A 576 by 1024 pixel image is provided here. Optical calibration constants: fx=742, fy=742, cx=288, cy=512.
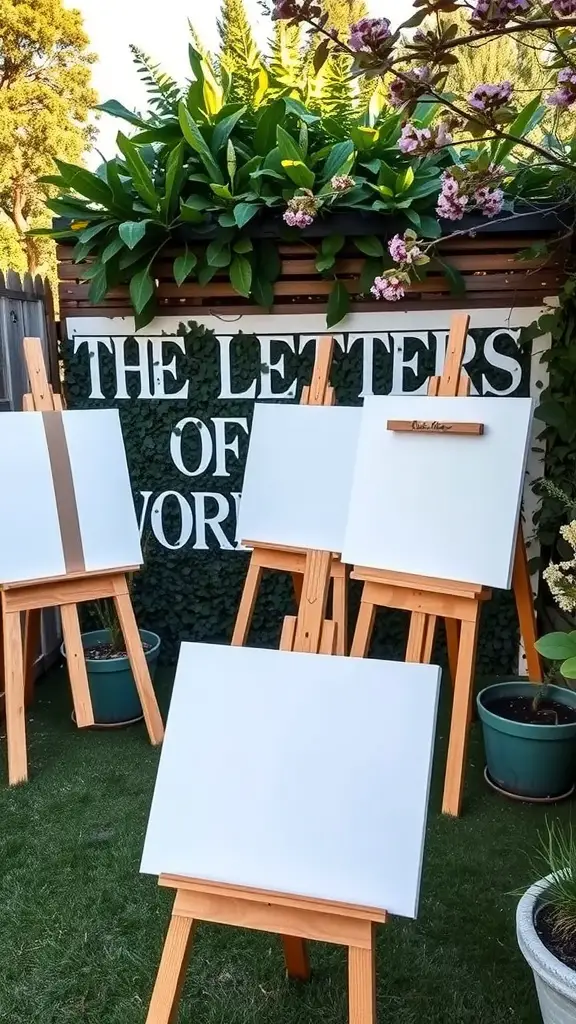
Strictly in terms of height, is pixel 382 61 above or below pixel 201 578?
above

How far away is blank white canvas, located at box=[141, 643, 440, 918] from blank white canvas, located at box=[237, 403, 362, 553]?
1.19 meters

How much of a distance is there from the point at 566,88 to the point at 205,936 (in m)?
1.85

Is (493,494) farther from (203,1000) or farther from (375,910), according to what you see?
(203,1000)

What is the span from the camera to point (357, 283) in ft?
9.38

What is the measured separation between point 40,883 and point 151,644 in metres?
1.19

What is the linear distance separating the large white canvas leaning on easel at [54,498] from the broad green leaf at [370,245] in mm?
1079

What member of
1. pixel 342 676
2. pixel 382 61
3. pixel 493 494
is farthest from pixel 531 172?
pixel 342 676

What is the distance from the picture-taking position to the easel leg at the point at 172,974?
1175 mm

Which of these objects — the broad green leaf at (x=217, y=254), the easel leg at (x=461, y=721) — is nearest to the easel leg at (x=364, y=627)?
the easel leg at (x=461, y=721)

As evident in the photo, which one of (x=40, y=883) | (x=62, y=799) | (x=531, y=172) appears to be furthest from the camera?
(x=531, y=172)

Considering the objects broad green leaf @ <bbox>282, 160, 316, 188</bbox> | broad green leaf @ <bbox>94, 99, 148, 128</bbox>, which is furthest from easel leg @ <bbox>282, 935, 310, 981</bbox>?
broad green leaf @ <bbox>94, 99, 148, 128</bbox>

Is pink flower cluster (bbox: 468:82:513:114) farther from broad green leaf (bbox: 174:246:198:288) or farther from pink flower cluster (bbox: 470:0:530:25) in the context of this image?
broad green leaf (bbox: 174:246:198:288)

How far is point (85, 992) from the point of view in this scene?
1555mm

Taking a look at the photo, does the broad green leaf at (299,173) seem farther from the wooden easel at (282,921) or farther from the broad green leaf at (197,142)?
the wooden easel at (282,921)
